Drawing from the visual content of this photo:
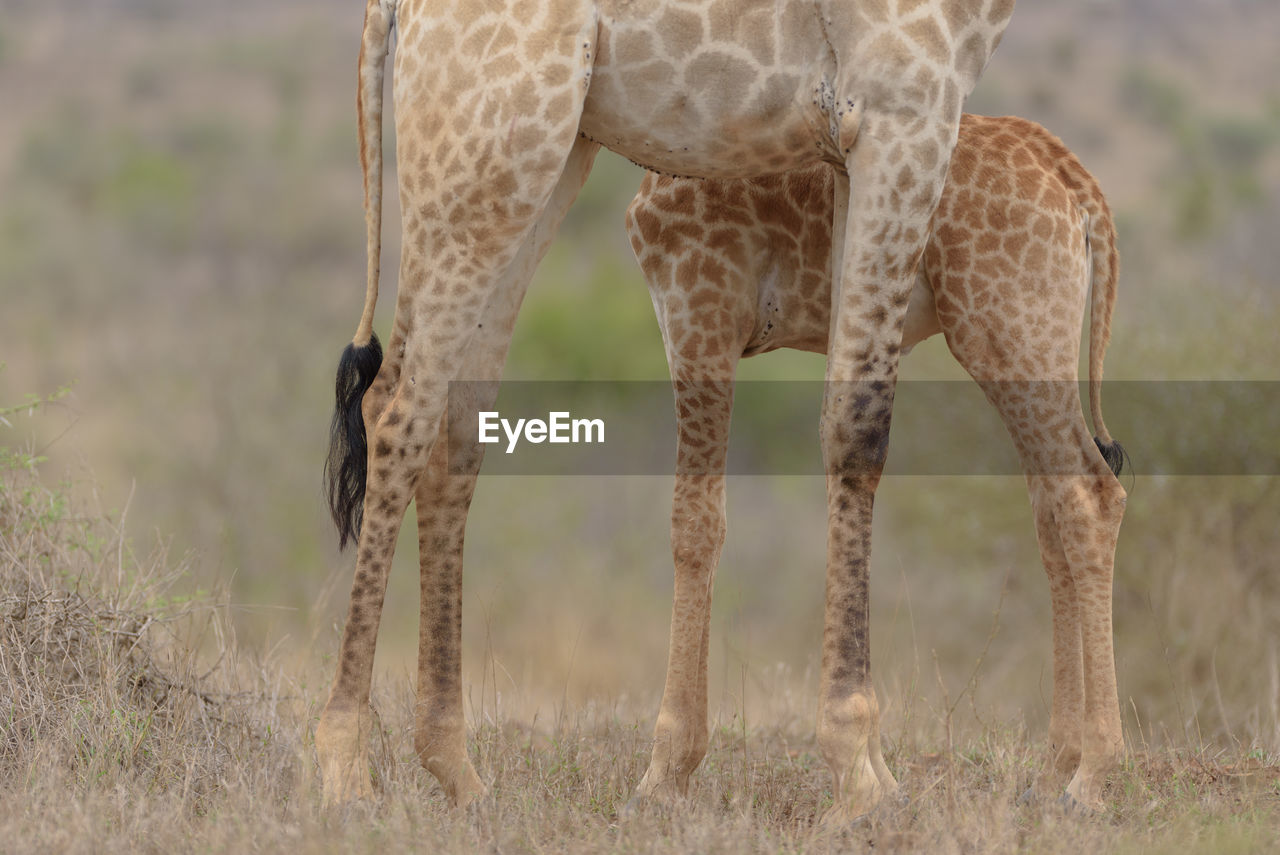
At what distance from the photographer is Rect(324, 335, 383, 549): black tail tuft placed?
434cm

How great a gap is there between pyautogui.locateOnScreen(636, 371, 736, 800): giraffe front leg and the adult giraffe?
0.77 m

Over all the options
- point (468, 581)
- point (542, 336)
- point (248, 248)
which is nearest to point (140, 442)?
point (468, 581)

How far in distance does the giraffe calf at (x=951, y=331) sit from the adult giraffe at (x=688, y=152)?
68cm

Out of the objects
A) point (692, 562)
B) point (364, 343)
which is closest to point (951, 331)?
point (692, 562)

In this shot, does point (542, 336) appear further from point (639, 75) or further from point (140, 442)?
point (639, 75)

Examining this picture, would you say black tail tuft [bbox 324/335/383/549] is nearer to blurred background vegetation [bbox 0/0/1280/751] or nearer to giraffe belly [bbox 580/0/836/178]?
blurred background vegetation [bbox 0/0/1280/751]

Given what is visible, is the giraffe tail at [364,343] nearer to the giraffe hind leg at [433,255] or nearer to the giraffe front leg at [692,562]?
the giraffe hind leg at [433,255]

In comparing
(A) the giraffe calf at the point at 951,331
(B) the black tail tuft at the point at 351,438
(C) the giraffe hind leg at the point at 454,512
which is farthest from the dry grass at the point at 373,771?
(B) the black tail tuft at the point at 351,438

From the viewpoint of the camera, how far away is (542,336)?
1984 centimetres

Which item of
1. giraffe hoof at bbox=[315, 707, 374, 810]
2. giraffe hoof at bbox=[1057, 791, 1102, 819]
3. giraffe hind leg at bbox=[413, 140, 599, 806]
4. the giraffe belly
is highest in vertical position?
the giraffe belly

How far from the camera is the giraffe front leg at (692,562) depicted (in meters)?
4.48

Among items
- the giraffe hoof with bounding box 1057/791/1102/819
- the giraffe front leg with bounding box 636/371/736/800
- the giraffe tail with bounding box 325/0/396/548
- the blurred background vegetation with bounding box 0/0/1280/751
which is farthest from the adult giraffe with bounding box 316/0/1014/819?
the blurred background vegetation with bounding box 0/0/1280/751

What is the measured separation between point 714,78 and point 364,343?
1.47 metres

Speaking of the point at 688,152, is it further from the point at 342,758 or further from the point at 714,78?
the point at 342,758
